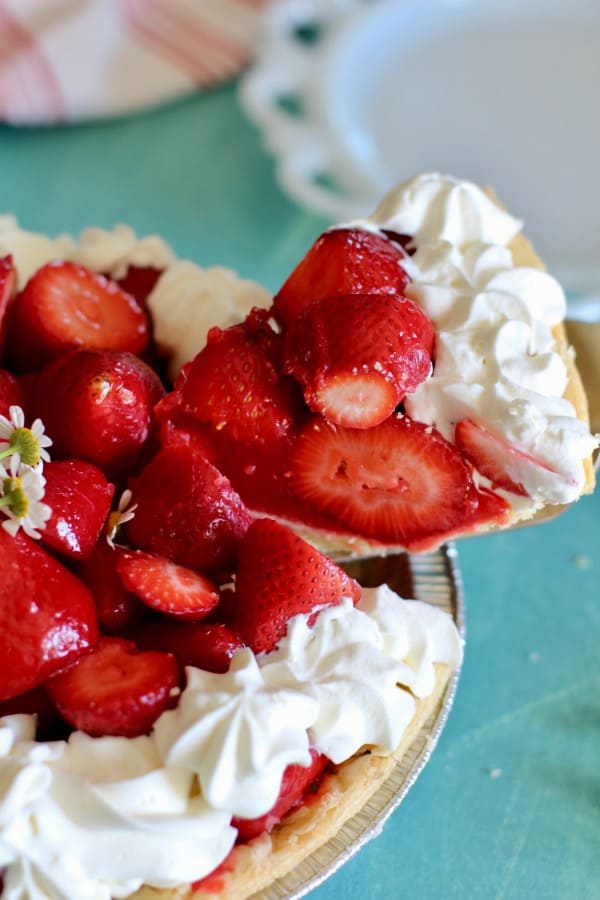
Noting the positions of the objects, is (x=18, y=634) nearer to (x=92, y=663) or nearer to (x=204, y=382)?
(x=92, y=663)

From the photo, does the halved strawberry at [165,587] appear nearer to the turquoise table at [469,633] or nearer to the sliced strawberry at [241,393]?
the sliced strawberry at [241,393]

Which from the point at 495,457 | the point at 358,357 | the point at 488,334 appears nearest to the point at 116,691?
the point at 358,357

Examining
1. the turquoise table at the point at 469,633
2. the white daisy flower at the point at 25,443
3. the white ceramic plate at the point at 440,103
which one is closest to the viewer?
the white daisy flower at the point at 25,443

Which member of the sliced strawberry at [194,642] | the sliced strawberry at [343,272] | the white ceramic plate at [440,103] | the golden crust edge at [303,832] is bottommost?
the golden crust edge at [303,832]

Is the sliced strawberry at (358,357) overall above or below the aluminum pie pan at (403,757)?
above

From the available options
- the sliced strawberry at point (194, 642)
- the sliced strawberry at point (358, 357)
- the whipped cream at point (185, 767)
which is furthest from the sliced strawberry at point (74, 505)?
the sliced strawberry at point (358, 357)

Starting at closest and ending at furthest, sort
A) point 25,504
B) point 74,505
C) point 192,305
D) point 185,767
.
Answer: point 185,767 < point 25,504 < point 74,505 < point 192,305

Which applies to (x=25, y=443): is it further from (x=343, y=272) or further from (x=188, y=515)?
(x=343, y=272)
